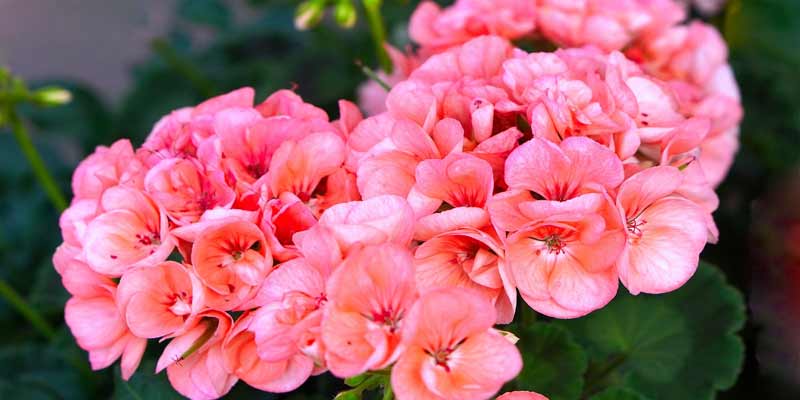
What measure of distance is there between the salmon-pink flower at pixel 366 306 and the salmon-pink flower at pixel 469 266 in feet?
0.11

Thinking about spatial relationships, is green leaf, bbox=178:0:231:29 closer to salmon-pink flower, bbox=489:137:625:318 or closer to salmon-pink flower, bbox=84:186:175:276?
salmon-pink flower, bbox=84:186:175:276

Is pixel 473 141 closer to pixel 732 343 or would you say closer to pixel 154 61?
pixel 732 343

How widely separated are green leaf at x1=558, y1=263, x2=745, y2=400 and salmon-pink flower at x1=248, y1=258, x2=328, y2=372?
0.38 metres

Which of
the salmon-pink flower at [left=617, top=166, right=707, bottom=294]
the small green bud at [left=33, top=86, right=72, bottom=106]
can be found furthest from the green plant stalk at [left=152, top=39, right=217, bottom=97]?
the salmon-pink flower at [left=617, top=166, right=707, bottom=294]

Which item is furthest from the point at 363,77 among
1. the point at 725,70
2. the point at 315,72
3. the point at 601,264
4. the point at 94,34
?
the point at 94,34

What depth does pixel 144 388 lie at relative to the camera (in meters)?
0.71

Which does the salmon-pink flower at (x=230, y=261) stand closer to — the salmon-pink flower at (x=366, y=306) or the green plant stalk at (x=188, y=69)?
the salmon-pink flower at (x=366, y=306)

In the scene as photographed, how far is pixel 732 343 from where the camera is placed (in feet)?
2.70

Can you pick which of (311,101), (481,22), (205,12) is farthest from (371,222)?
(205,12)

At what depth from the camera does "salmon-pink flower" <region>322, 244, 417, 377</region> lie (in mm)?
494

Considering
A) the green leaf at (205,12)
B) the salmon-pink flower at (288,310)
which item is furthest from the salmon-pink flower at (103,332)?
the green leaf at (205,12)

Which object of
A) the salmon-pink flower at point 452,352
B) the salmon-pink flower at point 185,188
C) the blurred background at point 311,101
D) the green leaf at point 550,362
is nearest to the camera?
the salmon-pink flower at point 452,352

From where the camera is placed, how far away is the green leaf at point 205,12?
1.56m

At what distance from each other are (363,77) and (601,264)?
36.2 inches
